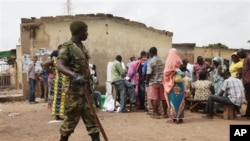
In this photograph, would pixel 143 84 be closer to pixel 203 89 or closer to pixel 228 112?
pixel 203 89

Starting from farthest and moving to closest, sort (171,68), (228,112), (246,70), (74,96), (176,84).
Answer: (246,70) < (228,112) < (171,68) < (176,84) < (74,96)

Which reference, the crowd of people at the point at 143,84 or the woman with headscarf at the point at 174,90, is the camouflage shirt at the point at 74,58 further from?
the woman with headscarf at the point at 174,90

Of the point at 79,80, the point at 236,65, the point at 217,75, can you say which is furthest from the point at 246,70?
the point at 79,80

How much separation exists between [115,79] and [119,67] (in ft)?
1.12

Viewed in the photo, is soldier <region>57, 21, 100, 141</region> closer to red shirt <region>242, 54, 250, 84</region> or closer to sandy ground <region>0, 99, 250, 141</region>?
sandy ground <region>0, 99, 250, 141</region>

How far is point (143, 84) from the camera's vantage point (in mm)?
10148

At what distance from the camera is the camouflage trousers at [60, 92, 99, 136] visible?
4715 mm

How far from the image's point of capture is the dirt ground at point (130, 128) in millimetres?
6324

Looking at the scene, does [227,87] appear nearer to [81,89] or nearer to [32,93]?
[81,89]

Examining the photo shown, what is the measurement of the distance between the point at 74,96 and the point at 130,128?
8.81 ft

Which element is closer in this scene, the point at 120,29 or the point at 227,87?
the point at 227,87

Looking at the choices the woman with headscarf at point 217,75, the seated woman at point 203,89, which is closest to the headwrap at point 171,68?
the seated woman at point 203,89

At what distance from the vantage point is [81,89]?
4.75 meters

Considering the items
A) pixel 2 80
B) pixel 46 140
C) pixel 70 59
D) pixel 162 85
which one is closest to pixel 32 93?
pixel 162 85
